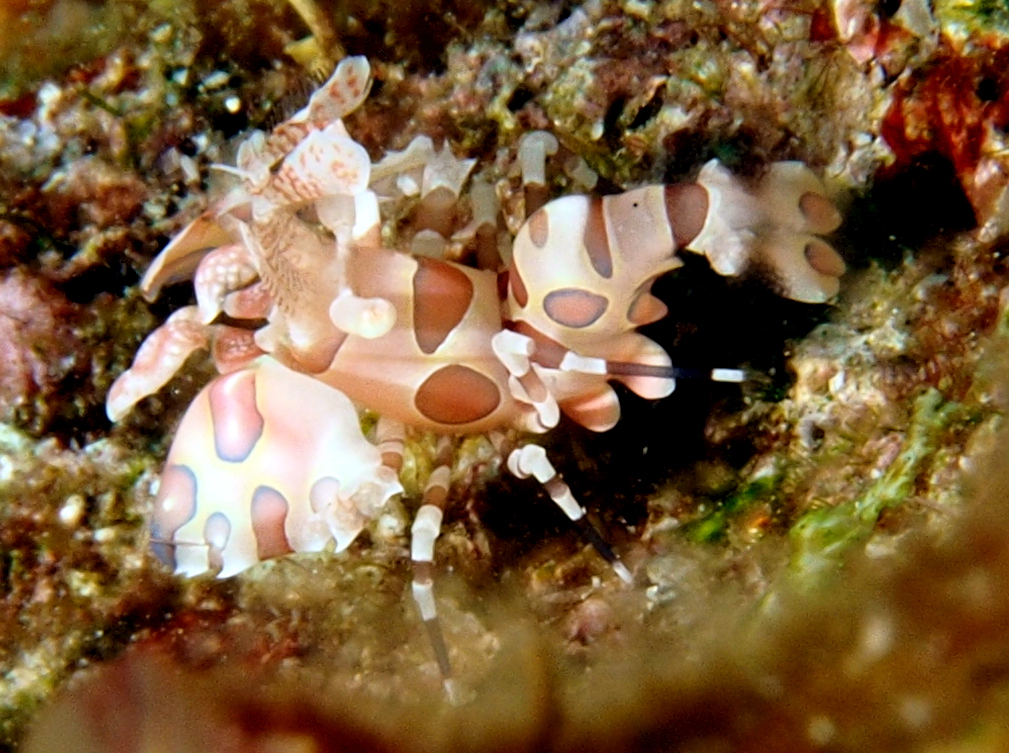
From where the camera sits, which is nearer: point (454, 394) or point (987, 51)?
point (987, 51)

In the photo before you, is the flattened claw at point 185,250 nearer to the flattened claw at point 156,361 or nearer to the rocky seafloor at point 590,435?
the flattened claw at point 156,361

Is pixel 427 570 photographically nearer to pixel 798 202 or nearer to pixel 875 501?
pixel 875 501

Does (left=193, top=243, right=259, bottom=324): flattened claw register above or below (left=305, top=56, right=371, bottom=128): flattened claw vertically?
below

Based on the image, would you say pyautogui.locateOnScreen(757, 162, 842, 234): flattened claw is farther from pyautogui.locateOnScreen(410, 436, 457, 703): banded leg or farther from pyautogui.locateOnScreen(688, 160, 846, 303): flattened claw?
pyautogui.locateOnScreen(410, 436, 457, 703): banded leg

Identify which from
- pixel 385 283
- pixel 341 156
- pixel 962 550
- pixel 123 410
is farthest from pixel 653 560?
pixel 123 410

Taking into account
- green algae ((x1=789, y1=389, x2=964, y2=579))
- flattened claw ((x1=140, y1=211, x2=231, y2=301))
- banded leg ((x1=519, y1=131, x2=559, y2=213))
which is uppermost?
flattened claw ((x1=140, y1=211, x2=231, y2=301))

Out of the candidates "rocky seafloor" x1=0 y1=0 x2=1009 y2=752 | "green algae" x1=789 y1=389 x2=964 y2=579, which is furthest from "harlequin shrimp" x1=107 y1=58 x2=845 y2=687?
"green algae" x1=789 y1=389 x2=964 y2=579

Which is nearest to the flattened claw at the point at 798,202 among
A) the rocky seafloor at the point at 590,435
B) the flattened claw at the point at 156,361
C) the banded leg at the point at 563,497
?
the rocky seafloor at the point at 590,435

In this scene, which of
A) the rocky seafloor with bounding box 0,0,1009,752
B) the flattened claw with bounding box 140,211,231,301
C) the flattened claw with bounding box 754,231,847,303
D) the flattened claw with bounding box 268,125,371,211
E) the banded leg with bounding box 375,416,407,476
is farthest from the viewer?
the banded leg with bounding box 375,416,407,476

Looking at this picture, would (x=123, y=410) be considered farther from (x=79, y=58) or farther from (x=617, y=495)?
(x=617, y=495)
